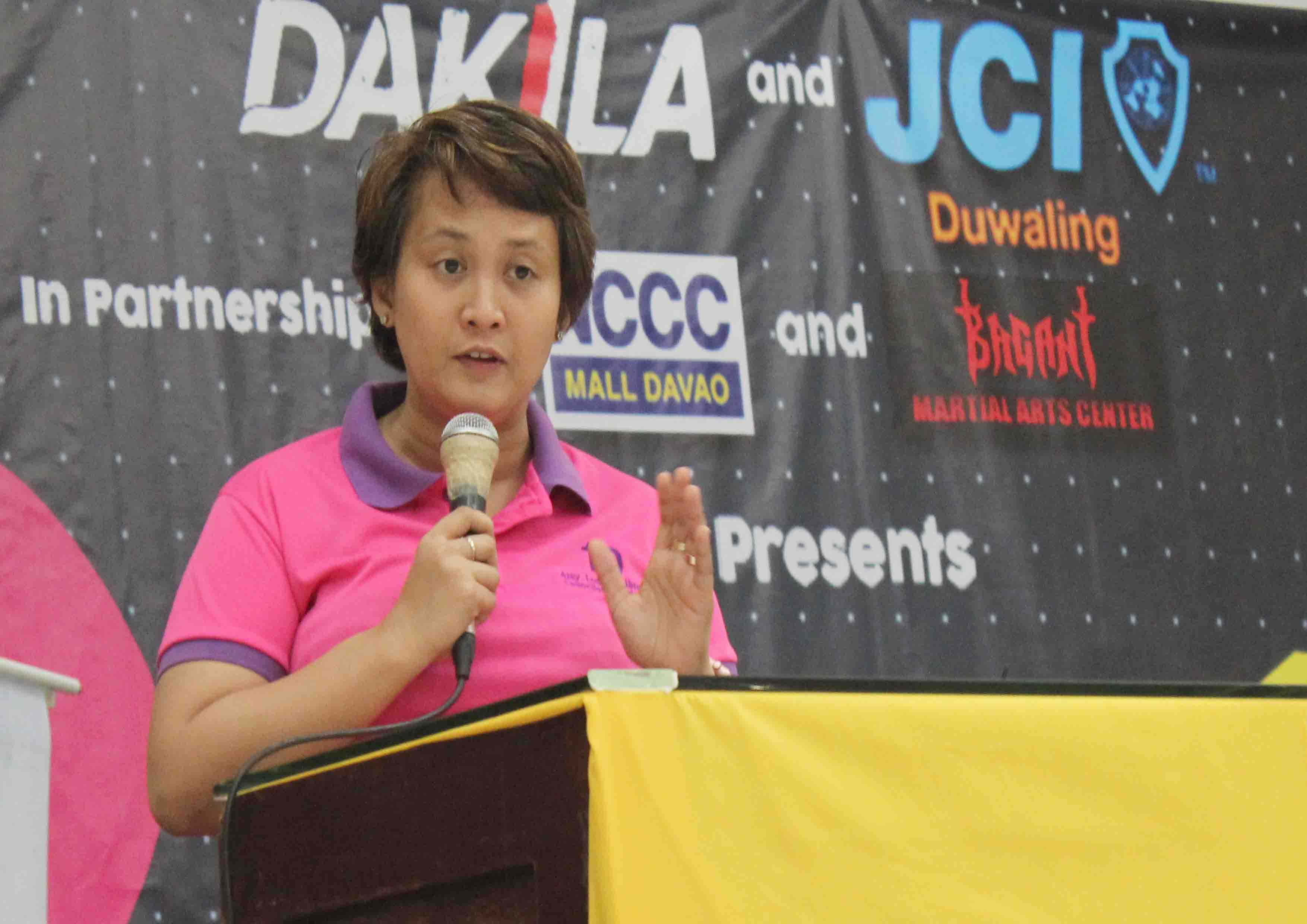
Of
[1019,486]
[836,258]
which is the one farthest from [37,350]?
[1019,486]

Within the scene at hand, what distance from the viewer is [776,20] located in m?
2.93

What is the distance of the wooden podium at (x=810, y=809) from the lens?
0.91m

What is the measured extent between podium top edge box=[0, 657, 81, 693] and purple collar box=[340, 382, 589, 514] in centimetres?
29

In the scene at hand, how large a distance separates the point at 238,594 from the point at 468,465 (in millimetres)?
228

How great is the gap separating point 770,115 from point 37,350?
129 cm

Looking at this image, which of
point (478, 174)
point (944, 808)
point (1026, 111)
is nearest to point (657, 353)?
point (1026, 111)

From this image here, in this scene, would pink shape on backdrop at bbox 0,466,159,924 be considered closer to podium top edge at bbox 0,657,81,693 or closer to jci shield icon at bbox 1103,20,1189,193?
podium top edge at bbox 0,657,81,693

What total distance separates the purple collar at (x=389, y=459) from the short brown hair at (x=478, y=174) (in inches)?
4.6

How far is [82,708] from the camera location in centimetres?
232

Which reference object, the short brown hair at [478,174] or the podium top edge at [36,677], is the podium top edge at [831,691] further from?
the short brown hair at [478,174]

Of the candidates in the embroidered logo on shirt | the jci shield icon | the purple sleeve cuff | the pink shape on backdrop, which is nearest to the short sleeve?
the purple sleeve cuff

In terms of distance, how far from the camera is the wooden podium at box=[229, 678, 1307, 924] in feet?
2.99

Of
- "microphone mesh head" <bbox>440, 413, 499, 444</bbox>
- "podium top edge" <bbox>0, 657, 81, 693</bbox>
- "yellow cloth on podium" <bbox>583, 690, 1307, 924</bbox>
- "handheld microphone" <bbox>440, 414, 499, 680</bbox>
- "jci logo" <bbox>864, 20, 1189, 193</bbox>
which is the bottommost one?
"yellow cloth on podium" <bbox>583, 690, 1307, 924</bbox>

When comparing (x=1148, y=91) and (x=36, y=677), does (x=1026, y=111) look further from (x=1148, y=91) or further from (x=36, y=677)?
(x=36, y=677)
